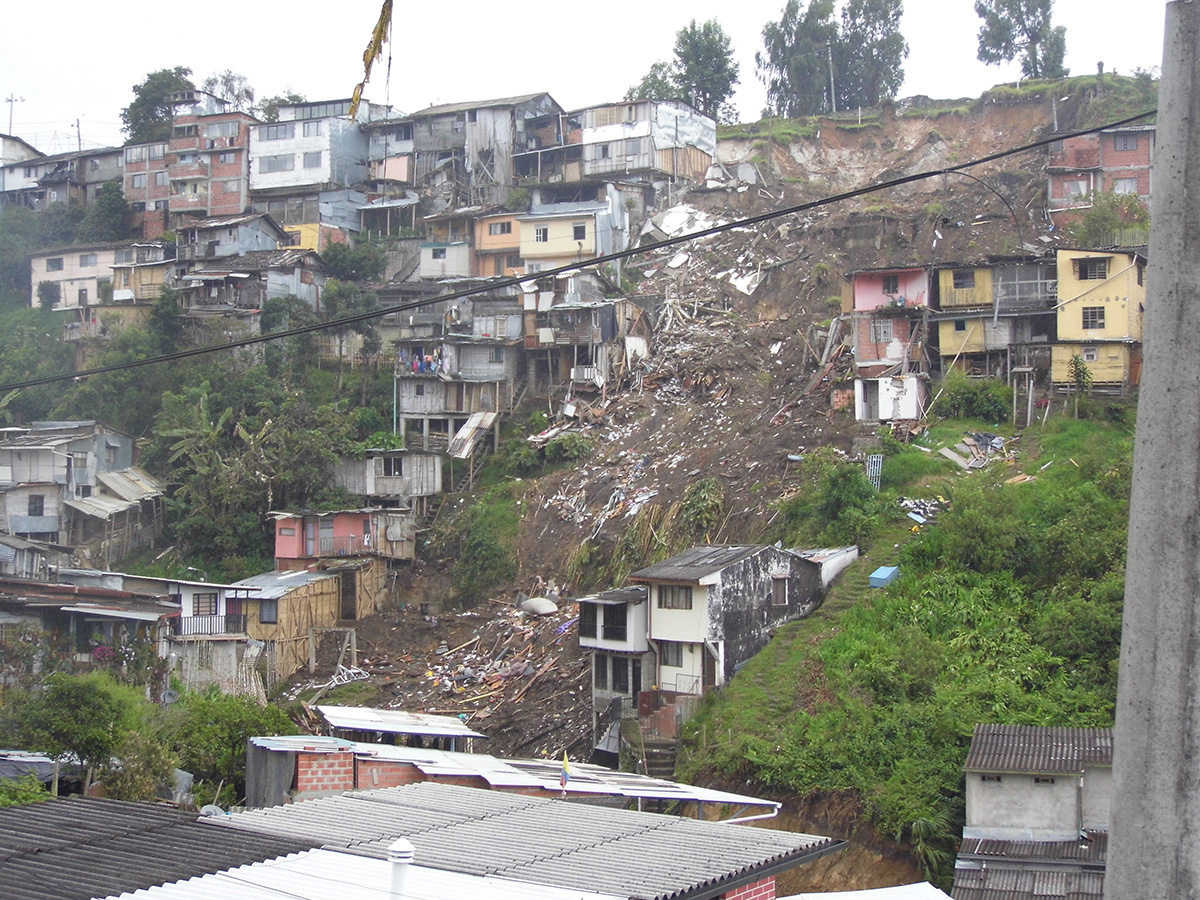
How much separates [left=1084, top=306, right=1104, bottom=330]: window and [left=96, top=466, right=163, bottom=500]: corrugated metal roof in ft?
96.5

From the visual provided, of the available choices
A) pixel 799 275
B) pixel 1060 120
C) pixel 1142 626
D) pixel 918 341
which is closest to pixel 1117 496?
pixel 918 341

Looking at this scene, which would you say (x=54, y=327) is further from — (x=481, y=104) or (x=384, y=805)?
(x=384, y=805)

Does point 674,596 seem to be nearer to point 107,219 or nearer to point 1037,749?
point 1037,749

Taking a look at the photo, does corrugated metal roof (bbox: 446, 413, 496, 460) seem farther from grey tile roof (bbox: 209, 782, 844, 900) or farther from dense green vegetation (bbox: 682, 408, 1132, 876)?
grey tile roof (bbox: 209, 782, 844, 900)

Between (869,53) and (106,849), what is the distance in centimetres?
6050

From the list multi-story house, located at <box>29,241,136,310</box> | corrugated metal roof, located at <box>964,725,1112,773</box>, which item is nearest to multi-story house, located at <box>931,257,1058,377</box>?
corrugated metal roof, located at <box>964,725,1112,773</box>

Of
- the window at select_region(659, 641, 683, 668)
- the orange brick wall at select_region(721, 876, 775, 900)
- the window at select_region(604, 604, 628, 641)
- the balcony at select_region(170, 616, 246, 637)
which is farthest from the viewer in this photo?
the balcony at select_region(170, 616, 246, 637)

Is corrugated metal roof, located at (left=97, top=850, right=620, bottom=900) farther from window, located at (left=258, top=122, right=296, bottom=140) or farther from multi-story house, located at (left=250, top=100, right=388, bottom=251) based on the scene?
window, located at (left=258, top=122, right=296, bottom=140)

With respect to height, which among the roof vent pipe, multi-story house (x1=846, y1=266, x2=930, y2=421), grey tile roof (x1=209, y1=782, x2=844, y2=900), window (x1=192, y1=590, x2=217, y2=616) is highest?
multi-story house (x1=846, y1=266, x2=930, y2=421)

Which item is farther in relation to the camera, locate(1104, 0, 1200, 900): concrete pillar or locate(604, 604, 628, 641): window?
locate(604, 604, 628, 641): window

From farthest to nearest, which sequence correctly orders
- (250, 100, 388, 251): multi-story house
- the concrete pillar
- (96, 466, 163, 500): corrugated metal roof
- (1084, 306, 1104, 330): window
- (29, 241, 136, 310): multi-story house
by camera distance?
(250, 100, 388, 251): multi-story house, (29, 241, 136, 310): multi-story house, (96, 466, 163, 500): corrugated metal roof, (1084, 306, 1104, 330): window, the concrete pillar

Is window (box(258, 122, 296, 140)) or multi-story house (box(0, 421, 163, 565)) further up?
window (box(258, 122, 296, 140))

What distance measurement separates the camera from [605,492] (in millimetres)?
36812

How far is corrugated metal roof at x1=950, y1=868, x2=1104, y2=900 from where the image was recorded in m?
17.8
